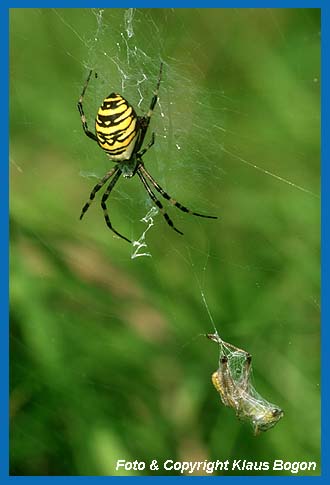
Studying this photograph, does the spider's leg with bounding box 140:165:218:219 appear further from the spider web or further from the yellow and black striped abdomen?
the yellow and black striped abdomen

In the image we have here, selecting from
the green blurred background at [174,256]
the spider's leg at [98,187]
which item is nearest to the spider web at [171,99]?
the green blurred background at [174,256]

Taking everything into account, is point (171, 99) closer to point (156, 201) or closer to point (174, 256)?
point (156, 201)

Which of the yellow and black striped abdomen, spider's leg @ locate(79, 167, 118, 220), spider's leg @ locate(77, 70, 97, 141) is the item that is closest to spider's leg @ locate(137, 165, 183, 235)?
spider's leg @ locate(79, 167, 118, 220)

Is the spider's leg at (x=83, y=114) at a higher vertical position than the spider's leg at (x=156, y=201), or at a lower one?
higher

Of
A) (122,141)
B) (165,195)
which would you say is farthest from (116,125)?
(165,195)

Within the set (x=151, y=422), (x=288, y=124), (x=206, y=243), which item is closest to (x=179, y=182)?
(x=206, y=243)

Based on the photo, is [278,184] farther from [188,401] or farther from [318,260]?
[188,401]

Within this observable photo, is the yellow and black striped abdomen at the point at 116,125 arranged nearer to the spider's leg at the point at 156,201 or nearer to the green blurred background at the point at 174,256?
the green blurred background at the point at 174,256
